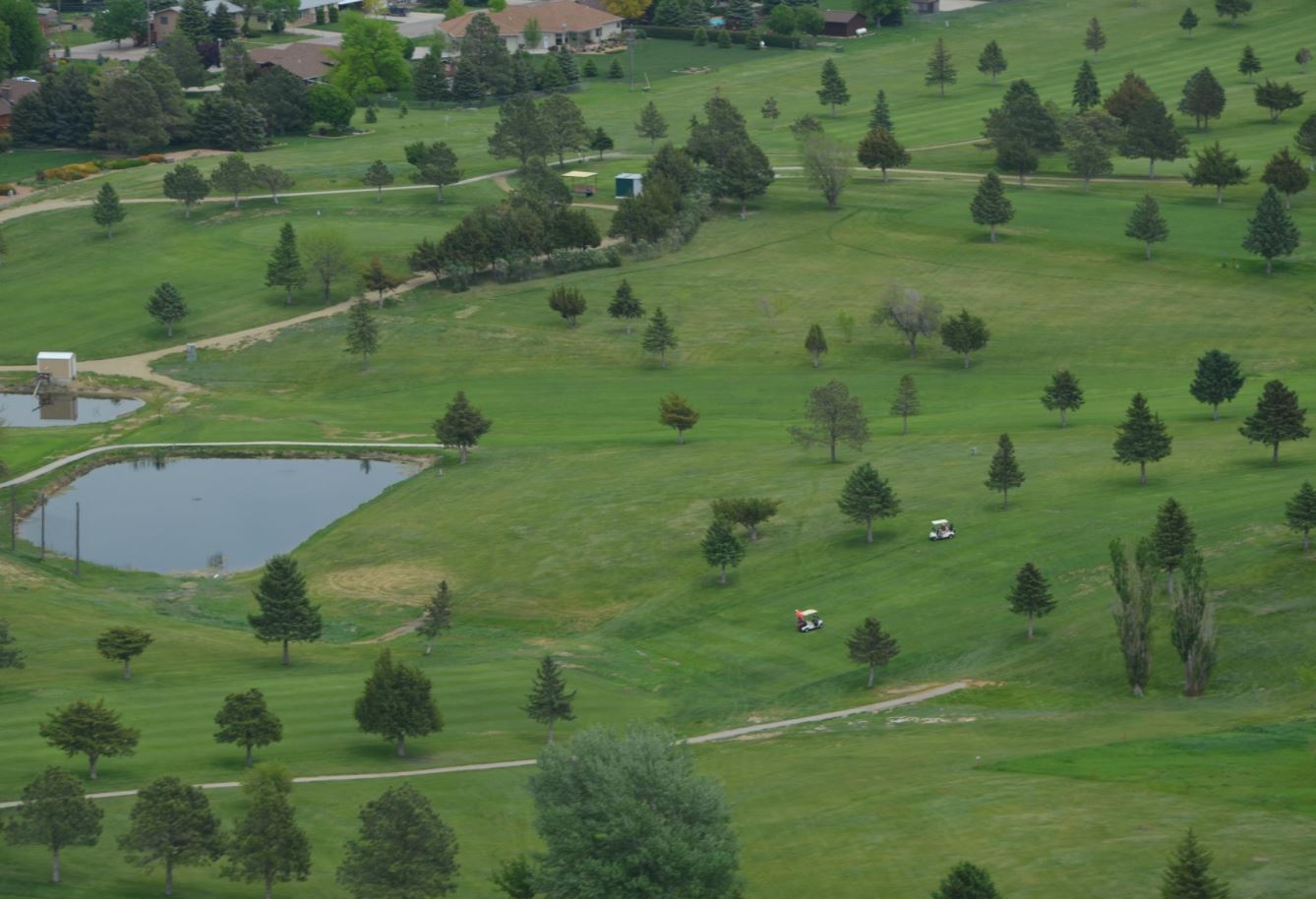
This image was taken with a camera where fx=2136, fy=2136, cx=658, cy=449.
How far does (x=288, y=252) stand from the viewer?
192 meters

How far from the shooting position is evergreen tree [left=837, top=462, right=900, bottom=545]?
415ft

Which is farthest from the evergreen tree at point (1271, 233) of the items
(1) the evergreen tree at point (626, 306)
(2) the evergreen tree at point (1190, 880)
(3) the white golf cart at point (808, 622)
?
(2) the evergreen tree at point (1190, 880)

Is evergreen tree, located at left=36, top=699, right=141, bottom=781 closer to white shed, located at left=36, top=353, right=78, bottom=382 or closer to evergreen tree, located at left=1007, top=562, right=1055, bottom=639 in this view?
evergreen tree, located at left=1007, top=562, right=1055, bottom=639

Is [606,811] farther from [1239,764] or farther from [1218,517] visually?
[1218,517]

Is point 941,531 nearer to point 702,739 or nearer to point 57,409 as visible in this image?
point 702,739

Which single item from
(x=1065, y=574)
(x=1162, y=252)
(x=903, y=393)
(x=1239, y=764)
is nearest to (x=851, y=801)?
(x=1239, y=764)

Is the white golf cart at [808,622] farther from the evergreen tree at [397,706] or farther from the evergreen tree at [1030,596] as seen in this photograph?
the evergreen tree at [397,706]

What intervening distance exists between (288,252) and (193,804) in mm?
A: 117977

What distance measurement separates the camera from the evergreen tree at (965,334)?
557 feet

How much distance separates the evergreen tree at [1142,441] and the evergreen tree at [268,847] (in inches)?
2603

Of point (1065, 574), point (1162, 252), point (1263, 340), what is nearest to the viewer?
point (1065, 574)

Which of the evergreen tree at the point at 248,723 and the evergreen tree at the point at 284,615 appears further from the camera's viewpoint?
the evergreen tree at the point at 284,615

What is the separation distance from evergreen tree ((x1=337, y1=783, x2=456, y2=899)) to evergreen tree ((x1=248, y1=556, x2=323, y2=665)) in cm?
3731

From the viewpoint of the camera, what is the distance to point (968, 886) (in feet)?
219
